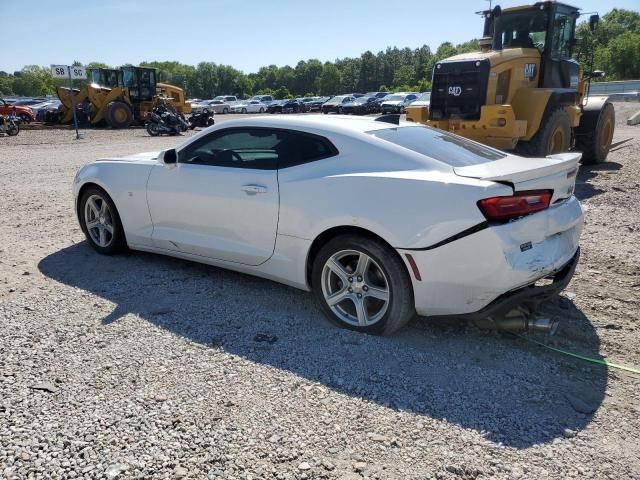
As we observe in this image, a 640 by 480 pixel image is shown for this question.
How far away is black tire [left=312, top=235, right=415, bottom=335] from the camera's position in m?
3.47

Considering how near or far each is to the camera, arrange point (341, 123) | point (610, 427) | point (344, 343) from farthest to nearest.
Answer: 1. point (341, 123)
2. point (344, 343)
3. point (610, 427)

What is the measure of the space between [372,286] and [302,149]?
3.89 ft

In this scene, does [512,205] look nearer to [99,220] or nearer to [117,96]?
A: [99,220]

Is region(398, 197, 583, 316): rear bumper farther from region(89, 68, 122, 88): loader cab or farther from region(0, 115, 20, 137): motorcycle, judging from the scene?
region(89, 68, 122, 88): loader cab

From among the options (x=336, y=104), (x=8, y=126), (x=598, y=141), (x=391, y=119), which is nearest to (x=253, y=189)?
(x=391, y=119)

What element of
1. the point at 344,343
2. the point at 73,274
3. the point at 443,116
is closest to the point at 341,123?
the point at 344,343

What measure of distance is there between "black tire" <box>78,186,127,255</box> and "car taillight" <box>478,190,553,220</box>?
12.2 feet

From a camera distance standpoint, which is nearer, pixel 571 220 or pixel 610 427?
pixel 610 427

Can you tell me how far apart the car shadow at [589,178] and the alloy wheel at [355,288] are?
5.76 metres

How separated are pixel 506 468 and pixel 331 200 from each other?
1.97m

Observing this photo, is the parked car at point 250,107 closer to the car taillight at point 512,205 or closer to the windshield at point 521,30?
the windshield at point 521,30

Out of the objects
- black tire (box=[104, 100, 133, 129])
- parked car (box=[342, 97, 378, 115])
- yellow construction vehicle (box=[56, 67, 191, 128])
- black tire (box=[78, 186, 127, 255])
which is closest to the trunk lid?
black tire (box=[78, 186, 127, 255])

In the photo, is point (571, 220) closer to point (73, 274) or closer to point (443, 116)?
point (73, 274)

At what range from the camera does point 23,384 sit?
3145mm
